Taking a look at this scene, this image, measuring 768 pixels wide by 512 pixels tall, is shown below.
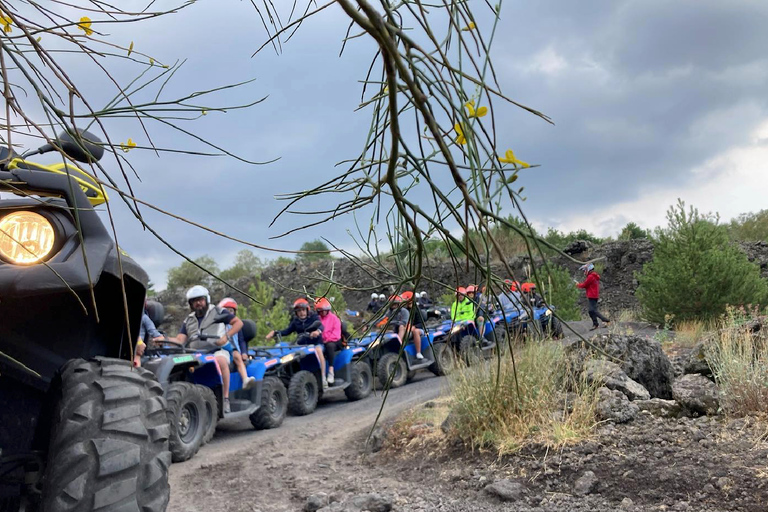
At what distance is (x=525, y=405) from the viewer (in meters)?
4.92

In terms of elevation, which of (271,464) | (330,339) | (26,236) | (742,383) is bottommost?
(271,464)

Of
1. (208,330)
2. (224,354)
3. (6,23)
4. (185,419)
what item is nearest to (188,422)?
(185,419)

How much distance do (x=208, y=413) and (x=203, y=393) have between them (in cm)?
29

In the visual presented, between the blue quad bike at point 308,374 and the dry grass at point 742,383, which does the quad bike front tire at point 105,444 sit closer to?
the dry grass at point 742,383

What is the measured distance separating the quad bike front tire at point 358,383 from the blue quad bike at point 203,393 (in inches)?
69.8

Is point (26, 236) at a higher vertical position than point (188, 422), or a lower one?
higher

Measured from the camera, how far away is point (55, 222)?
2.06 meters

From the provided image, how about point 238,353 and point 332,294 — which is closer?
point 332,294

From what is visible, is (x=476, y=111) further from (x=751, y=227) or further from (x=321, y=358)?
(x=751, y=227)

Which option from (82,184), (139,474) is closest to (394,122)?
(139,474)

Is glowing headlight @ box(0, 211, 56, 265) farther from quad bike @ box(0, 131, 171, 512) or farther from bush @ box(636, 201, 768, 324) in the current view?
bush @ box(636, 201, 768, 324)

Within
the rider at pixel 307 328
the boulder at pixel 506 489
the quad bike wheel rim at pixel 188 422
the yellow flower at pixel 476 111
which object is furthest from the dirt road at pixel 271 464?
the yellow flower at pixel 476 111

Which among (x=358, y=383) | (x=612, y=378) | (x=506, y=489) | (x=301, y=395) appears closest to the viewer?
(x=506, y=489)

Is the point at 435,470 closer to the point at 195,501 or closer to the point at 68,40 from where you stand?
the point at 195,501
